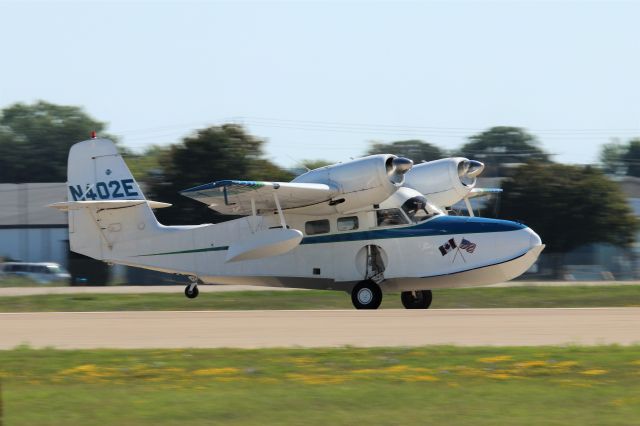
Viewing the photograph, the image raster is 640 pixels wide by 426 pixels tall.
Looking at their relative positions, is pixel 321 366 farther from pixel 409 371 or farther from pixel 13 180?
pixel 13 180

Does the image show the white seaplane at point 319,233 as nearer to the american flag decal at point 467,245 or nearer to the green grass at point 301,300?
the american flag decal at point 467,245

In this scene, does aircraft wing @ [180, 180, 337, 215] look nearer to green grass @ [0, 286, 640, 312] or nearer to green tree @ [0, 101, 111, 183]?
green grass @ [0, 286, 640, 312]

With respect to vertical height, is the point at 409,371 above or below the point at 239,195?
below

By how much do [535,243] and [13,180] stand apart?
3652 inches

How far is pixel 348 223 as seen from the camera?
2480 cm

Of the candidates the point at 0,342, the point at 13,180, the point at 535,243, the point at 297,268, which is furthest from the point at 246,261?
the point at 13,180

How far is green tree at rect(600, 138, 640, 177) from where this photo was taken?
116 meters

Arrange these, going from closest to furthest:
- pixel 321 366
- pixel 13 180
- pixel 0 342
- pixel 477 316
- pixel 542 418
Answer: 1. pixel 542 418
2. pixel 321 366
3. pixel 0 342
4. pixel 477 316
5. pixel 13 180

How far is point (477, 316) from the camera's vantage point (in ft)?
66.3

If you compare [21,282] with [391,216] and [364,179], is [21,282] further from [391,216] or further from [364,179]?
[364,179]

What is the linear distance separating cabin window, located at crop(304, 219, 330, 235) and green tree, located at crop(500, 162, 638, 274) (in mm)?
33962

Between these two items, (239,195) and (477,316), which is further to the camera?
(239,195)

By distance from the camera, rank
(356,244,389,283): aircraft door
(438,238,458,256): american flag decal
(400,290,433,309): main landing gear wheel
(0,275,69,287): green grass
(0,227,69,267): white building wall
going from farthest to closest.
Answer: (0,227,69,267): white building wall
(0,275,69,287): green grass
(400,290,433,309): main landing gear wheel
(356,244,389,283): aircraft door
(438,238,458,256): american flag decal

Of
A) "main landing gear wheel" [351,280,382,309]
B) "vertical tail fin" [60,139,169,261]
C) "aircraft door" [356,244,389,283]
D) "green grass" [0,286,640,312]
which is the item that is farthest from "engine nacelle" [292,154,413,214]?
"green grass" [0,286,640,312]
